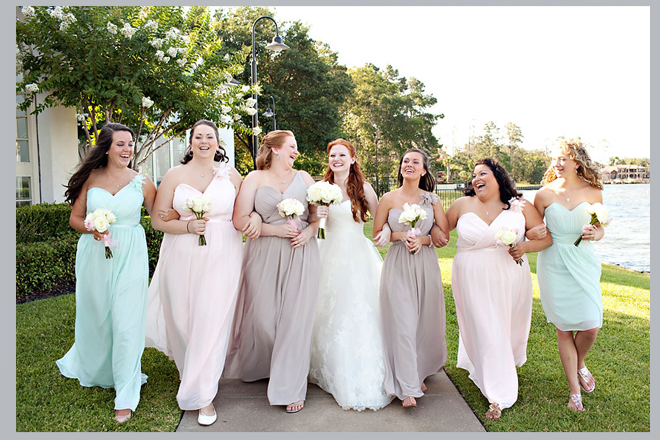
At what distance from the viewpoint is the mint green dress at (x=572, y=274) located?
14.2 feet

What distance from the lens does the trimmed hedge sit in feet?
Result: 25.3

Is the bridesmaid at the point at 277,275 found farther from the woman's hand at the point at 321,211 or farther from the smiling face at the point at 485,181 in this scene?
the smiling face at the point at 485,181

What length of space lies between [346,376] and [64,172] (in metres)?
9.51

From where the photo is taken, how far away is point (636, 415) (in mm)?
4285

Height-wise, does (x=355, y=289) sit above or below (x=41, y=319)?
above

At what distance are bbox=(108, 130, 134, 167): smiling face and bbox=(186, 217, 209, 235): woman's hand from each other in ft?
2.61

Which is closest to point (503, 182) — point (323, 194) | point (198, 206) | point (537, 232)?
point (537, 232)

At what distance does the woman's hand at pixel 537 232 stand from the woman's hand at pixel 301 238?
198 cm

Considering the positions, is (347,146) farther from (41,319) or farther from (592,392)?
(41,319)

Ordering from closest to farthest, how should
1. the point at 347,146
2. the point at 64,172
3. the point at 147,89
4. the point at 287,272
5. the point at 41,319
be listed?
the point at 287,272 < the point at 347,146 < the point at 41,319 < the point at 147,89 < the point at 64,172

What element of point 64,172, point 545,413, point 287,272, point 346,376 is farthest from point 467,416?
point 64,172

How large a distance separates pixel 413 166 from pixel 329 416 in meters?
2.30

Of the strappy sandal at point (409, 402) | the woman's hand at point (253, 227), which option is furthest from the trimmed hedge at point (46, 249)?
the strappy sandal at point (409, 402)

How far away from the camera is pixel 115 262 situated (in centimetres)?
426
